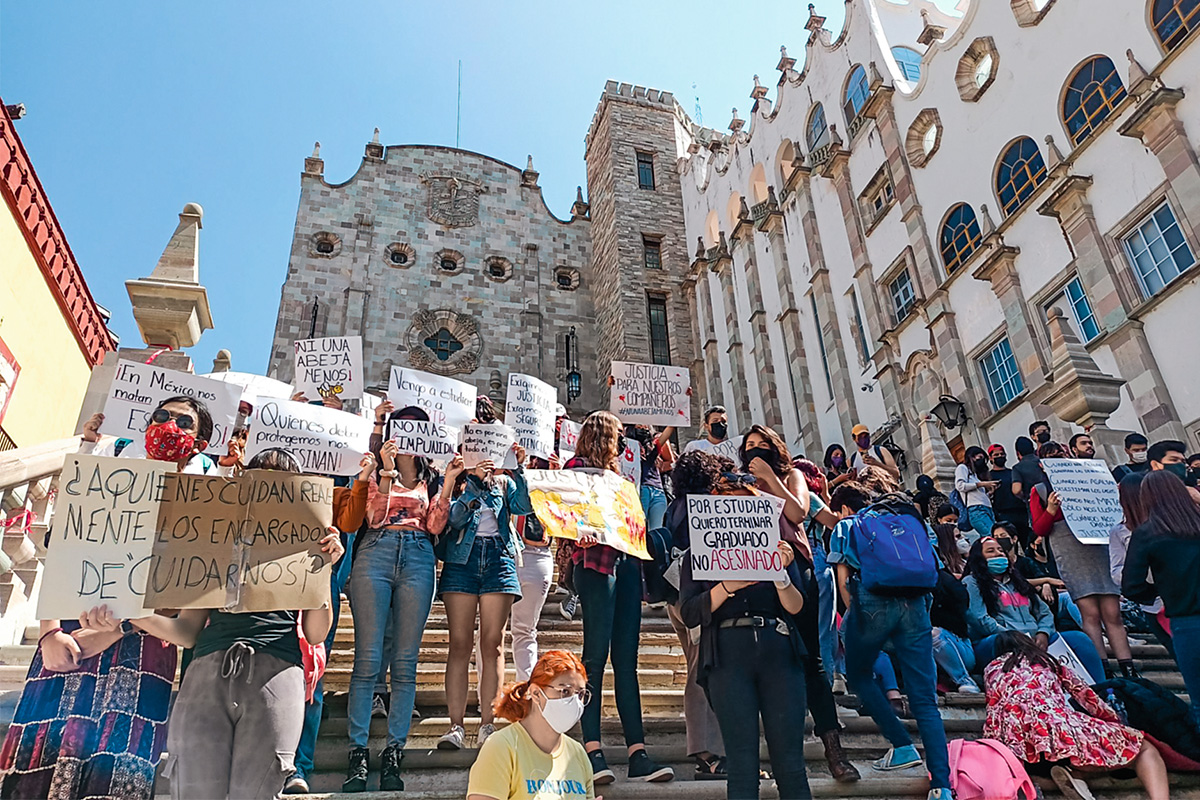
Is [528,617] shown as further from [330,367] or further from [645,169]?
[645,169]

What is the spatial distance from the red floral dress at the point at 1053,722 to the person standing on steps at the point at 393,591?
126 inches

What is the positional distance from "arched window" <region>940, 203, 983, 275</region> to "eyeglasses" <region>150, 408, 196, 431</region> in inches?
526

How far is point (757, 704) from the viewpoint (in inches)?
143

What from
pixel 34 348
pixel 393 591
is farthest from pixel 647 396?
pixel 34 348

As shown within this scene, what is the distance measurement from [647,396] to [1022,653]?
358 cm

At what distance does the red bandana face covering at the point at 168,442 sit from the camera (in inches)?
143

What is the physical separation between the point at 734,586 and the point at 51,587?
9.27ft

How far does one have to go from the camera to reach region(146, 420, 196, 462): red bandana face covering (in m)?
3.64

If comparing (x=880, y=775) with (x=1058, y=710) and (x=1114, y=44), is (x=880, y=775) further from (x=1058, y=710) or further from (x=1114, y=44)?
(x=1114, y=44)

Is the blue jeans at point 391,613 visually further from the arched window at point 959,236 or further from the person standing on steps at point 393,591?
the arched window at point 959,236

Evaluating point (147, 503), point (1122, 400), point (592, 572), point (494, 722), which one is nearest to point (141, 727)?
point (147, 503)

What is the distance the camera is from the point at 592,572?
449 cm

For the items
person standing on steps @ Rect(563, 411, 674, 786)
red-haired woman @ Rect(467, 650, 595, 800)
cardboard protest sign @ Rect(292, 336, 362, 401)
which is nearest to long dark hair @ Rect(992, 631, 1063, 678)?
person standing on steps @ Rect(563, 411, 674, 786)

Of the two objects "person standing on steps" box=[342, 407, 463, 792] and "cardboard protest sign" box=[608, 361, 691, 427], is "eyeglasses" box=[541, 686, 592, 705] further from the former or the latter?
"cardboard protest sign" box=[608, 361, 691, 427]
